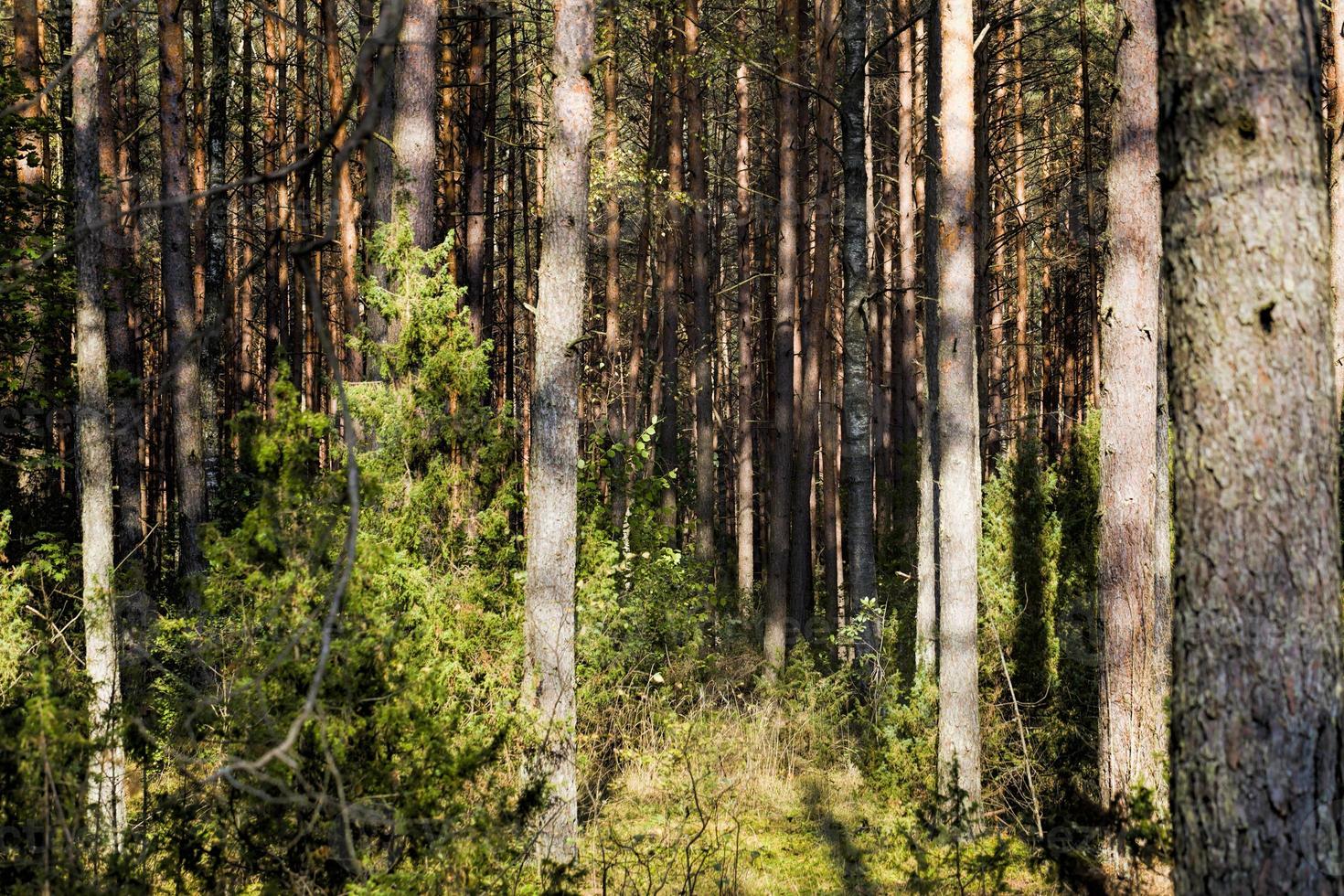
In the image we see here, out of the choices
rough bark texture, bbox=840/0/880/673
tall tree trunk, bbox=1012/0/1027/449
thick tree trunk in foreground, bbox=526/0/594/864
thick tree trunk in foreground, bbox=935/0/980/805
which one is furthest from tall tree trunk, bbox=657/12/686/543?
thick tree trunk in foreground, bbox=526/0/594/864

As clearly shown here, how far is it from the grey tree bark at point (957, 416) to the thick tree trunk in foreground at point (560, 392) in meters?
2.89

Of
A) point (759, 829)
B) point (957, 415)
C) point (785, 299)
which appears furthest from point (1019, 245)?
point (759, 829)

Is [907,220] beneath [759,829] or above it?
above

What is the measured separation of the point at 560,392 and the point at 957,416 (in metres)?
3.18

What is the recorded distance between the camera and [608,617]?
25.5ft

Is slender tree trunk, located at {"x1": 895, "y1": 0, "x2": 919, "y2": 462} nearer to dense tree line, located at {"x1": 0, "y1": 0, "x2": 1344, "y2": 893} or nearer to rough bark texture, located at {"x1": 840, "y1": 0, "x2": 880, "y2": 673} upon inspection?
dense tree line, located at {"x1": 0, "y1": 0, "x2": 1344, "y2": 893}

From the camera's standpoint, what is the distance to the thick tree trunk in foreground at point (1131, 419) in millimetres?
6910

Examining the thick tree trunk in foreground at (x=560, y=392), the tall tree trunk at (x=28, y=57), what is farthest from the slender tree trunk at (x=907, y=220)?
the tall tree trunk at (x=28, y=57)

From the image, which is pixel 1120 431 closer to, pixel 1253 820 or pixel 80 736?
pixel 1253 820

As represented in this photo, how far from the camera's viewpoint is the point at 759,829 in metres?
7.88

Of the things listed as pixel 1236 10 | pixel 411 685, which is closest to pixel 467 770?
pixel 411 685

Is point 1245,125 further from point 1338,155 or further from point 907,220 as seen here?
point 907,220

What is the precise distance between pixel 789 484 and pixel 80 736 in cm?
1055

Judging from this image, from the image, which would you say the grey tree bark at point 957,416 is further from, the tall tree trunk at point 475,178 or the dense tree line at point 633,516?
the tall tree trunk at point 475,178
